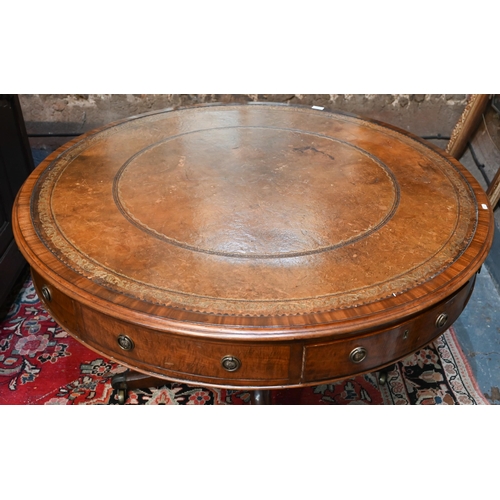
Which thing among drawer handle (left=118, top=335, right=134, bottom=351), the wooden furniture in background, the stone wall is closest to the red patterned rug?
drawer handle (left=118, top=335, right=134, bottom=351)

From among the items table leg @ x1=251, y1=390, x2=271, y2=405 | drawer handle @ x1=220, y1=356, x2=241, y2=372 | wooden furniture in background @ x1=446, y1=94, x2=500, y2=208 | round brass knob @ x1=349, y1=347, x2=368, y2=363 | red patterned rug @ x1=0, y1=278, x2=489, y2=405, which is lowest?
red patterned rug @ x1=0, y1=278, x2=489, y2=405

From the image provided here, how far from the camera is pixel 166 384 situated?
211 centimetres

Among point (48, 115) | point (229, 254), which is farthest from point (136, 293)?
point (48, 115)

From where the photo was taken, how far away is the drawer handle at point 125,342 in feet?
4.09

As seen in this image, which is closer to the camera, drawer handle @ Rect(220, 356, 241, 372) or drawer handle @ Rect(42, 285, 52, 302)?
drawer handle @ Rect(220, 356, 241, 372)

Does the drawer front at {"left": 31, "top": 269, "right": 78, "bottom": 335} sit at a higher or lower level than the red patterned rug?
higher

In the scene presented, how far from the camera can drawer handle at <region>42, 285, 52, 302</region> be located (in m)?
1.38

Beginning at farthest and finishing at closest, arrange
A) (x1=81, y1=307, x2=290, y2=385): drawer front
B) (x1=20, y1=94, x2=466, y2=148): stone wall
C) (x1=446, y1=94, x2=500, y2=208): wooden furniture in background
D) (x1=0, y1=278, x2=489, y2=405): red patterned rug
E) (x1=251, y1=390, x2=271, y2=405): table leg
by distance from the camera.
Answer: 1. (x1=20, y1=94, x2=466, y2=148): stone wall
2. (x1=446, y1=94, x2=500, y2=208): wooden furniture in background
3. (x1=0, y1=278, x2=489, y2=405): red patterned rug
4. (x1=251, y1=390, x2=271, y2=405): table leg
5. (x1=81, y1=307, x2=290, y2=385): drawer front

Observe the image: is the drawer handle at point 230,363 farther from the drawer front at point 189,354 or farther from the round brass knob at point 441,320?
the round brass knob at point 441,320

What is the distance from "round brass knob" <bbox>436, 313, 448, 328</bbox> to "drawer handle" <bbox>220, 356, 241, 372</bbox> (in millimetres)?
537

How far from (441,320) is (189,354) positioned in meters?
0.66

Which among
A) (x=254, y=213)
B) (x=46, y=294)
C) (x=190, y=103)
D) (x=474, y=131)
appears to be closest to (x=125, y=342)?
(x=46, y=294)

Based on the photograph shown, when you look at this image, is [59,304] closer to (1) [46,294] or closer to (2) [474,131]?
(1) [46,294]

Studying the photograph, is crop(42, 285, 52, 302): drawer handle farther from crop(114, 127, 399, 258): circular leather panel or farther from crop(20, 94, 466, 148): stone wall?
crop(20, 94, 466, 148): stone wall
